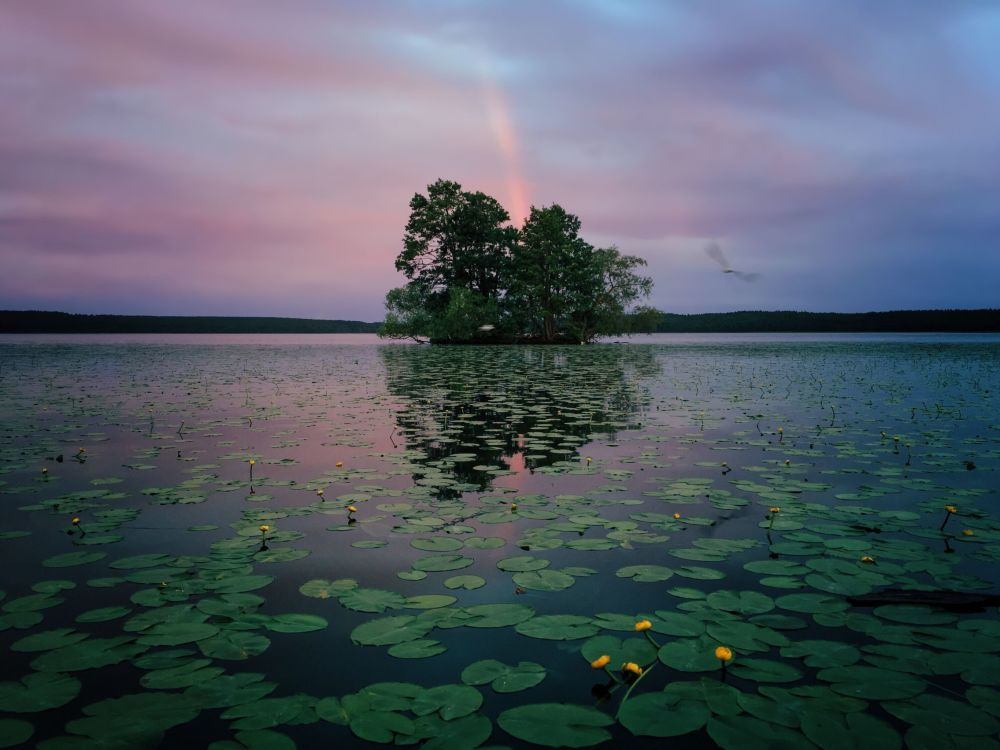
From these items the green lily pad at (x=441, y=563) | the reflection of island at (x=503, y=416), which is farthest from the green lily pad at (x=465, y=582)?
the reflection of island at (x=503, y=416)

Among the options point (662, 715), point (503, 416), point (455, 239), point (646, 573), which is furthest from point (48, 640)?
point (455, 239)

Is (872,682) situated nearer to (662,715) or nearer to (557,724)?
(662,715)

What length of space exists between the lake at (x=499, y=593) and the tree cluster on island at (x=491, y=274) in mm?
39581

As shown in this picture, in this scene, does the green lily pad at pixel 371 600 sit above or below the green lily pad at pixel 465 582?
below

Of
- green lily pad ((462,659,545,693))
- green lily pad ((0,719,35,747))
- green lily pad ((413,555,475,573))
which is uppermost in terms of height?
green lily pad ((0,719,35,747))

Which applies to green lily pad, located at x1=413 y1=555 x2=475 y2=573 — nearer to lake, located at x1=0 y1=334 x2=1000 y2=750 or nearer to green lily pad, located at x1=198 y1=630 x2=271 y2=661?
lake, located at x1=0 y1=334 x2=1000 y2=750

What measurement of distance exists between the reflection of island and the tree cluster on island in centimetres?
2977

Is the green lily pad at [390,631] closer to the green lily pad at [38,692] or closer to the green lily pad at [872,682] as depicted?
the green lily pad at [38,692]

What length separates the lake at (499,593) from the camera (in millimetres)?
2227

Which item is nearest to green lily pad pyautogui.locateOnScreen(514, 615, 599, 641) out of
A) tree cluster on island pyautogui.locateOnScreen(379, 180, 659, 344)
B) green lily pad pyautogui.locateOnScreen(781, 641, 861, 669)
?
green lily pad pyautogui.locateOnScreen(781, 641, 861, 669)

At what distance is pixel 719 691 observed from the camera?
2383 mm

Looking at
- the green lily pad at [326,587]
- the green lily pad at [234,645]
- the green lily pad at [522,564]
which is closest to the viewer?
the green lily pad at [234,645]

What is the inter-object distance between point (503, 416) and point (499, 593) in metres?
6.92

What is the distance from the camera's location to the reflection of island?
23.1 ft
